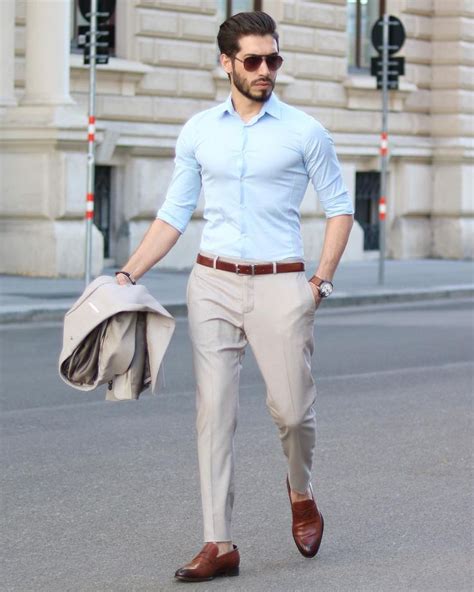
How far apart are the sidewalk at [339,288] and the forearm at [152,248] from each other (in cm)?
1022

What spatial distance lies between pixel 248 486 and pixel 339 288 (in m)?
12.9

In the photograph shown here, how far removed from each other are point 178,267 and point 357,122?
4796mm

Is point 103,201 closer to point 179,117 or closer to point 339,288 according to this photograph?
point 179,117

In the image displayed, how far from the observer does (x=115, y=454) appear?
28.1ft

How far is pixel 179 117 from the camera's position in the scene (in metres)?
23.4

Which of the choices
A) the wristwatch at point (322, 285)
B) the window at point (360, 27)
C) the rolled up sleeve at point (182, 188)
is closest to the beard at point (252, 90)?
the rolled up sleeve at point (182, 188)

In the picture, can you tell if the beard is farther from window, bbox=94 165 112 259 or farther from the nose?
window, bbox=94 165 112 259

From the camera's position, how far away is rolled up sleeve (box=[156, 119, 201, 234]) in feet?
19.6

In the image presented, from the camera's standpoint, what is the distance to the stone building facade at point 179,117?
2073 cm

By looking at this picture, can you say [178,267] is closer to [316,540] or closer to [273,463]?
[273,463]

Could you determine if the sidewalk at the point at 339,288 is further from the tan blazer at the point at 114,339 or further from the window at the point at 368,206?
the tan blazer at the point at 114,339

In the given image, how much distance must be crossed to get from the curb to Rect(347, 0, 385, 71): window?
6742mm

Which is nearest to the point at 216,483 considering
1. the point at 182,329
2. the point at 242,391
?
the point at 242,391

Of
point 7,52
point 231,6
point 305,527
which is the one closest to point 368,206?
point 231,6
